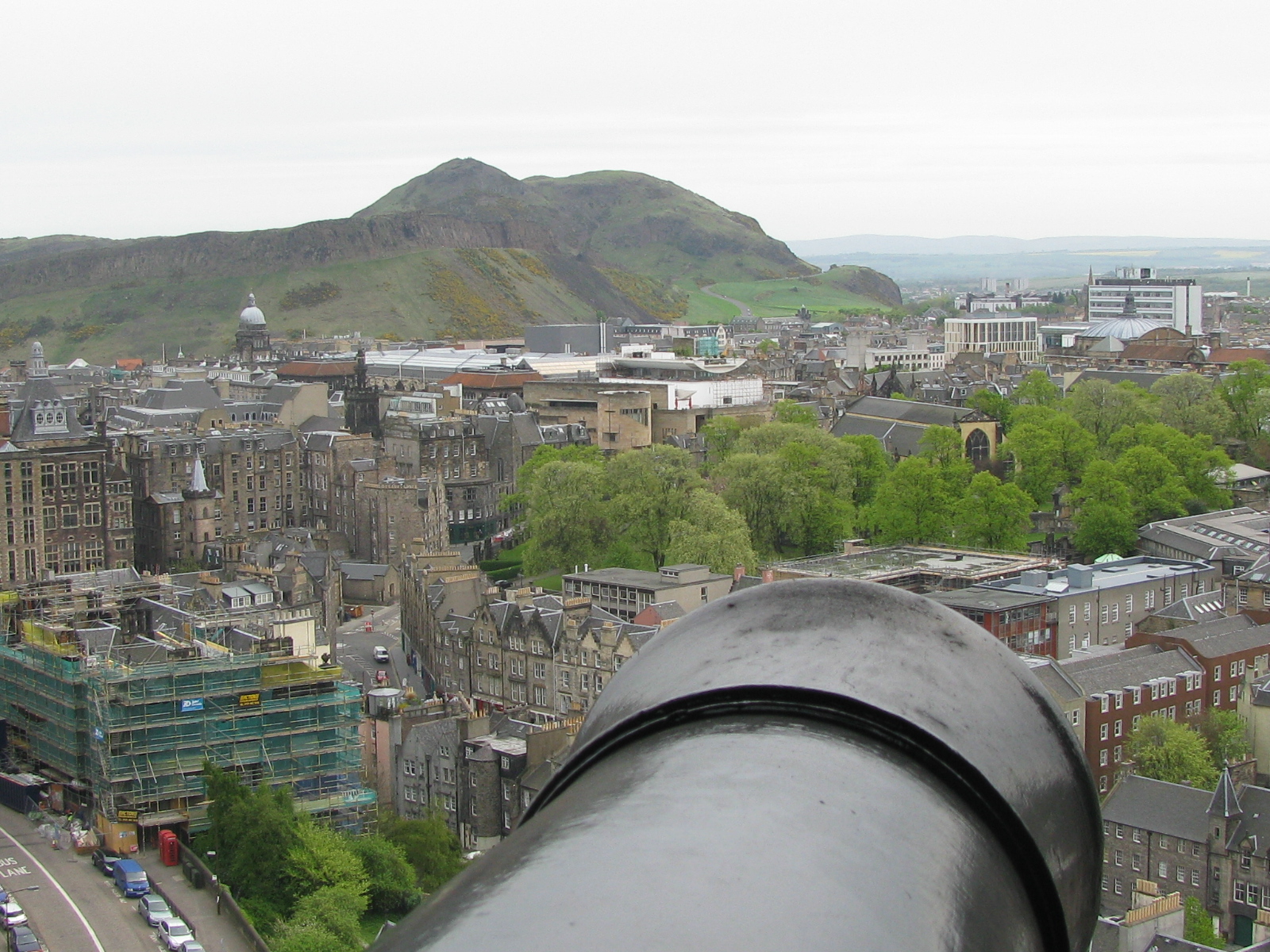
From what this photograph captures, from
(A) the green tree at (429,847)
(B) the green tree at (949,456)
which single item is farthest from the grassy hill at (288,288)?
(A) the green tree at (429,847)

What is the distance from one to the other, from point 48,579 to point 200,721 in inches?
521

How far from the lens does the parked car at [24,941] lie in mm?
22234

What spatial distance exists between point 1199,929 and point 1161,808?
3.23 meters

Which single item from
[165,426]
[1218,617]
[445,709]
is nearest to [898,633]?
[445,709]

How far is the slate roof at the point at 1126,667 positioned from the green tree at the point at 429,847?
44.9 feet

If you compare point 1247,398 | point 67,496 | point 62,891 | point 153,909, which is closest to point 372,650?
point 67,496

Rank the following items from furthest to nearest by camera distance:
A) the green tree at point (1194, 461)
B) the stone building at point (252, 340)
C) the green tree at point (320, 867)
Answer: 1. the stone building at point (252, 340)
2. the green tree at point (1194, 461)
3. the green tree at point (320, 867)

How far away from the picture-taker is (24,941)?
22438 mm

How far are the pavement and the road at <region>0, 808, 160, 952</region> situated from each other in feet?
2.46

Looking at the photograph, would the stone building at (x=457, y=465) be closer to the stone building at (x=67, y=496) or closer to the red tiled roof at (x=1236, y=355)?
the stone building at (x=67, y=496)

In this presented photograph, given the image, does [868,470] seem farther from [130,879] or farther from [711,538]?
[130,879]

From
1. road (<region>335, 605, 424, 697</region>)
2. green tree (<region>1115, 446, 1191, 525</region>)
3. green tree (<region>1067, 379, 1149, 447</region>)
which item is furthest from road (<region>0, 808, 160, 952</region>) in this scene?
→ green tree (<region>1067, 379, 1149, 447</region>)

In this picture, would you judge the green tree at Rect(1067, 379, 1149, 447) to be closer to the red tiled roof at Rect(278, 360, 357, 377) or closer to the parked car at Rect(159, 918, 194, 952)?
the red tiled roof at Rect(278, 360, 357, 377)

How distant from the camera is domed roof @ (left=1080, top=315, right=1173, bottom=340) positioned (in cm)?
11300
